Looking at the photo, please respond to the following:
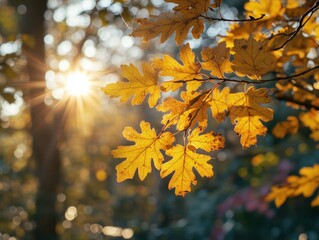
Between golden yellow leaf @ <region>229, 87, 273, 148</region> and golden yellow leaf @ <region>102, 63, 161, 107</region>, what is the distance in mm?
163

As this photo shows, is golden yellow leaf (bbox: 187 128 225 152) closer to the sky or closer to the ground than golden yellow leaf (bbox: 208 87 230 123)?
closer to the ground

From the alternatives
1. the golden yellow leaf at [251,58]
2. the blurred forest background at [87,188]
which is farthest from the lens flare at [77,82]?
the golden yellow leaf at [251,58]

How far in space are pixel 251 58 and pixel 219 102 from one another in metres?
0.11

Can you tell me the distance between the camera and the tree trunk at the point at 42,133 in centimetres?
401

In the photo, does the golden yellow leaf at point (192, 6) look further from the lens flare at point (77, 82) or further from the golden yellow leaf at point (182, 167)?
the lens flare at point (77, 82)

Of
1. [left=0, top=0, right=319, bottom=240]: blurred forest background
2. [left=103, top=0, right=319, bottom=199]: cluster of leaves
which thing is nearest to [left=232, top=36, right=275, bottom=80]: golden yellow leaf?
[left=103, top=0, right=319, bottom=199]: cluster of leaves

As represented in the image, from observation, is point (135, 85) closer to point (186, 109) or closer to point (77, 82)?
point (186, 109)

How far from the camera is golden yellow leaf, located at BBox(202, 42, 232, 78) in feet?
2.68

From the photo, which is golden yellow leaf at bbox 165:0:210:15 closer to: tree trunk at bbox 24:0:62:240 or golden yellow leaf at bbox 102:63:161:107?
golden yellow leaf at bbox 102:63:161:107

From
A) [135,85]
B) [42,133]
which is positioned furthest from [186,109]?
[42,133]

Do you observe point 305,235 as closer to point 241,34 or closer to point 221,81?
point 241,34

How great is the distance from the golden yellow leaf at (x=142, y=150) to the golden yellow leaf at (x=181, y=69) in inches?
4.0

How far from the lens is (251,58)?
2.61 feet

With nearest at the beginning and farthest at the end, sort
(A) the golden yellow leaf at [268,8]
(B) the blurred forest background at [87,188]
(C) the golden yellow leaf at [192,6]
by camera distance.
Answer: (C) the golden yellow leaf at [192,6]
(A) the golden yellow leaf at [268,8]
(B) the blurred forest background at [87,188]
